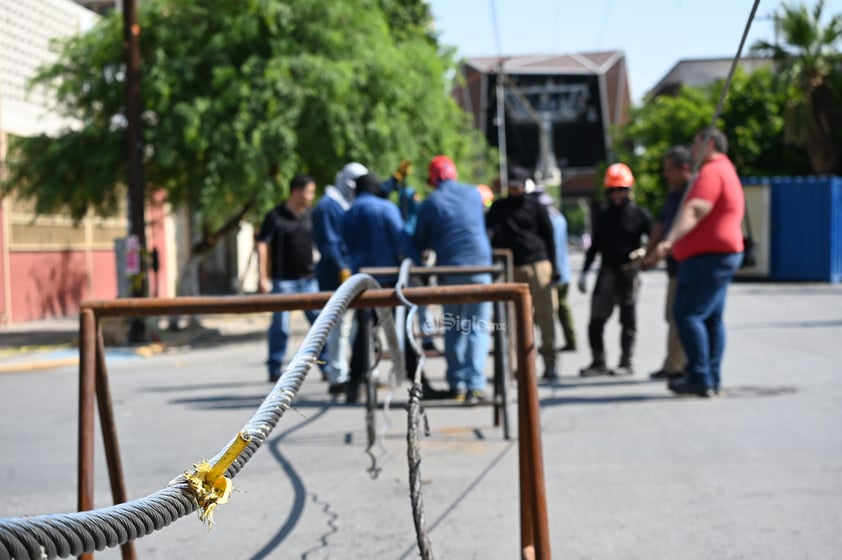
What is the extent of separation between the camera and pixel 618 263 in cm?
970

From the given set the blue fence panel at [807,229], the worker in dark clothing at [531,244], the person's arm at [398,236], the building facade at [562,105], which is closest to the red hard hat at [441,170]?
the person's arm at [398,236]

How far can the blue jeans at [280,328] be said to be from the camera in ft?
31.0

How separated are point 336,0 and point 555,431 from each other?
33.3ft

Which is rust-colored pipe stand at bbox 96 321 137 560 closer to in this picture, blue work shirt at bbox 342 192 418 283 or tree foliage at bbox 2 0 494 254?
blue work shirt at bbox 342 192 418 283

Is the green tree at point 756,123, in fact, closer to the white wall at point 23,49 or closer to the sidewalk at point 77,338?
the sidewalk at point 77,338

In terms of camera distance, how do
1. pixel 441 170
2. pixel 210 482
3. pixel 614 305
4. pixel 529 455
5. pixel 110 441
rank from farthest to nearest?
pixel 614 305, pixel 441 170, pixel 110 441, pixel 529 455, pixel 210 482

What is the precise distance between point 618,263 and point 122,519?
8.27 m

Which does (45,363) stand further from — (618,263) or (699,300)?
(699,300)

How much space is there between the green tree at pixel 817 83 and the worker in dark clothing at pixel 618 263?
1028 inches

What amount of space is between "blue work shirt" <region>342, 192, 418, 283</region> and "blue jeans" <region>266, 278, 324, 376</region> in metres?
0.96

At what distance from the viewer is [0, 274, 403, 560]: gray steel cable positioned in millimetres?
1518

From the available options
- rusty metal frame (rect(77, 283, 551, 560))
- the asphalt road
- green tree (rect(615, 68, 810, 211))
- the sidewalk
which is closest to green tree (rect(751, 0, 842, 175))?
green tree (rect(615, 68, 810, 211))

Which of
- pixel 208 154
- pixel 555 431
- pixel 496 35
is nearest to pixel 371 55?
pixel 208 154

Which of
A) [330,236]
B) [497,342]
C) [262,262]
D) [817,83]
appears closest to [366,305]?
[497,342]
